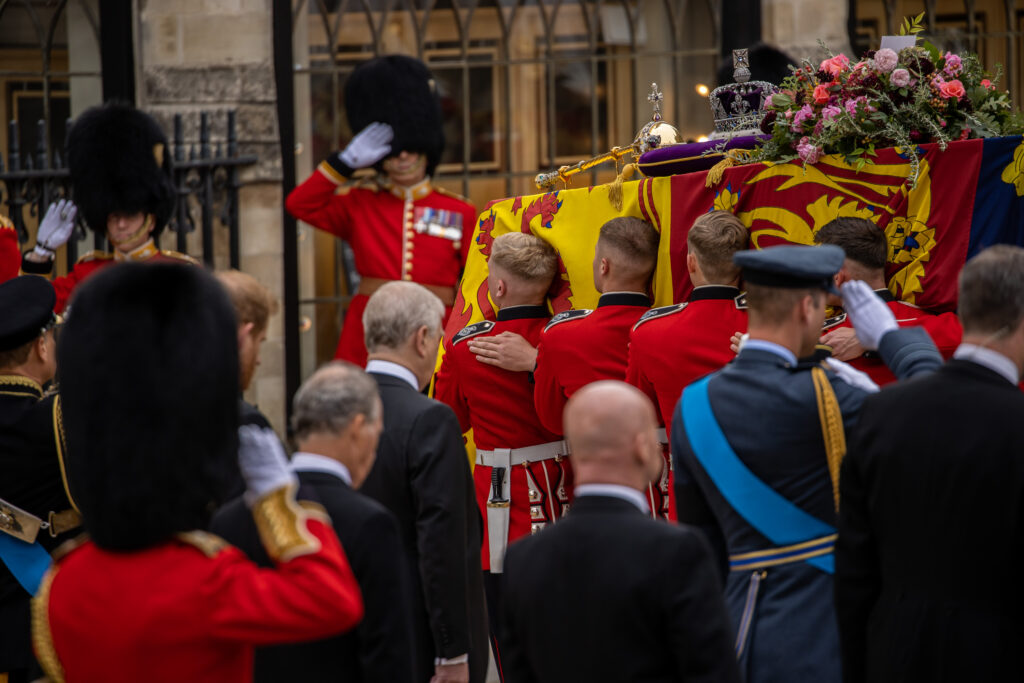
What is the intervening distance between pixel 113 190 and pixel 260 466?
4.26 metres

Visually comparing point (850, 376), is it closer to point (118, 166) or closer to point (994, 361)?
point (994, 361)

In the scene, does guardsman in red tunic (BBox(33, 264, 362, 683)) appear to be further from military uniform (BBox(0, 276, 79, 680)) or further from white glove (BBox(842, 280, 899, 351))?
white glove (BBox(842, 280, 899, 351))

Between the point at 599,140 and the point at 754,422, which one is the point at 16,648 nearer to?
the point at 754,422

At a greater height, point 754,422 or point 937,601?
point 754,422

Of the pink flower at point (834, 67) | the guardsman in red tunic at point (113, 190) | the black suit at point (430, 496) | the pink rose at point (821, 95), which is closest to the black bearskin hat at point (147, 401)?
the black suit at point (430, 496)

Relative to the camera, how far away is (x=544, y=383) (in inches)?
169

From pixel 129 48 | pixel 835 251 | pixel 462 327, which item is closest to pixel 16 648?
pixel 462 327

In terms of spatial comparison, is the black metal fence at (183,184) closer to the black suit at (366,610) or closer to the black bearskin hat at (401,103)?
the black bearskin hat at (401,103)

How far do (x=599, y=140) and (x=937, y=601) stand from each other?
17.9 ft

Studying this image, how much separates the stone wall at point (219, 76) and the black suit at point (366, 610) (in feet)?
15.9

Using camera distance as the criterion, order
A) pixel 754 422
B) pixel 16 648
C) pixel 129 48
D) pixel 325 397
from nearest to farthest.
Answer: pixel 325 397
pixel 754 422
pixel 16 648
pixel 129 48

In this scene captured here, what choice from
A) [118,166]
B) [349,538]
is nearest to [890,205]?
[349,538]

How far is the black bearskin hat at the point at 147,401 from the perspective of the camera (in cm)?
233

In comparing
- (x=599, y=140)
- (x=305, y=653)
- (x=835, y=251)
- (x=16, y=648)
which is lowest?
(x=16, y=648)
